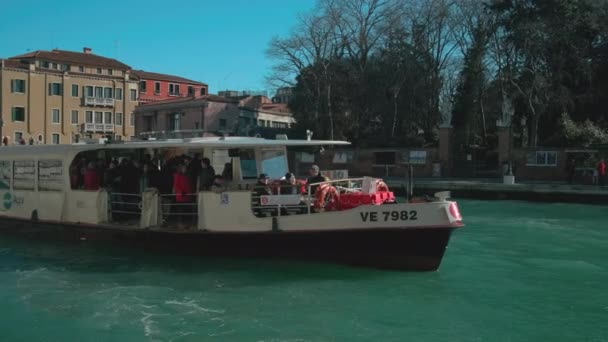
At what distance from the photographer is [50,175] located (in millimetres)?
13453

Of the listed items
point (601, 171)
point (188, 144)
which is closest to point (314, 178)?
point (188, 144)

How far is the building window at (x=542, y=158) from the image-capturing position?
29594 millimetres

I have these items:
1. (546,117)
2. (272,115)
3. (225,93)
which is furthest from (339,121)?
(225,93)

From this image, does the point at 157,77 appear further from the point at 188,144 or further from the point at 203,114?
the point at 188,144

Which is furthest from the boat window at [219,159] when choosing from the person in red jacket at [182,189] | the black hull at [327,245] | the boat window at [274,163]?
the black hull at [327,245]

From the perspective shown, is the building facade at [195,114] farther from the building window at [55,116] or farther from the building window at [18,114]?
the building window at [18,114]

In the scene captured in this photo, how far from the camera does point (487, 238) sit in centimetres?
1513

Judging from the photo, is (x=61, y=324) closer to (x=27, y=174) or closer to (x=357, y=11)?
(x=27, y=174)

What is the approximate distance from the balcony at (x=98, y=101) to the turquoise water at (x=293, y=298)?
46.8 meters

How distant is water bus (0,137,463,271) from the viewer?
10141 mm

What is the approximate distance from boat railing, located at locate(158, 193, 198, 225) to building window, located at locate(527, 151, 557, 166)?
907 inches

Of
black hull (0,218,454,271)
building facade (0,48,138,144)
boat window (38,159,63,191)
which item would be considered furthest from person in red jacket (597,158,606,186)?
building facade (0,48,138,144)

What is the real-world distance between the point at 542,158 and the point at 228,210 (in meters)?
23.5

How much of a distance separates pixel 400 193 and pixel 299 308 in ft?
68.7
